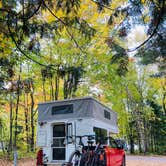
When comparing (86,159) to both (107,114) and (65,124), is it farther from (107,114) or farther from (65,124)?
(107,114)

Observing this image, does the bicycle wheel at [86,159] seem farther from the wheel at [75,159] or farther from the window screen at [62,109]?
the window screen at [62,109]

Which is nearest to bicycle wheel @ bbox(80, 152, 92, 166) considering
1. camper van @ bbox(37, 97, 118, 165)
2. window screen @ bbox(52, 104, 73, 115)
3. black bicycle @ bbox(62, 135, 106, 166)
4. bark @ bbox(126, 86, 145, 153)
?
black bicycle @ bbox(62, 135, 106, 166)

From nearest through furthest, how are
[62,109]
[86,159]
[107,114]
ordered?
1. [86,159]
2. [62,109]
3. [107,114]

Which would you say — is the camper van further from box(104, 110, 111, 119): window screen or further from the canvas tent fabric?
box(104, 110, 111, 119): window screen

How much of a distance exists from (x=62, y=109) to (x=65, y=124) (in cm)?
53

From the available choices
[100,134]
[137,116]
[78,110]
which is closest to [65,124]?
[78,110]

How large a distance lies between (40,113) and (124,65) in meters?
5.73

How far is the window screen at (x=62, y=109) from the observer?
335 inches

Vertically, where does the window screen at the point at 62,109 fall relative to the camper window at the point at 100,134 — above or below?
above

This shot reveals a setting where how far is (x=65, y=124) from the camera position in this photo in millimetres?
8516

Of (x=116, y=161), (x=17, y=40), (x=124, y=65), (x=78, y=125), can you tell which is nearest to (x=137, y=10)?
(x=124, y=65)

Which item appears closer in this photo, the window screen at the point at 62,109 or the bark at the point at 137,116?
the window screen at the point at 62,109

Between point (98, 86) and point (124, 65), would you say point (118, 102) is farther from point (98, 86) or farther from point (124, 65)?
point (124, 65)

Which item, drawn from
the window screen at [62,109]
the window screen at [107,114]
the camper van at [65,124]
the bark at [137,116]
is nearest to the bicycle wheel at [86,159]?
the camper van at [65,124]
